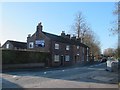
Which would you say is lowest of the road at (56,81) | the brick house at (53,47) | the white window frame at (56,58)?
the road at (56,81)

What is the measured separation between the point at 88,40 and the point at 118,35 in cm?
5594

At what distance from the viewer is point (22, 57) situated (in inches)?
1625

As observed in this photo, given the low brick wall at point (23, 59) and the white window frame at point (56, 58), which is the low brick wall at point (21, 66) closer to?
the low brick wall at point (23, 59)

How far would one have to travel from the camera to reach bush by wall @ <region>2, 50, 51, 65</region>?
38.0 m

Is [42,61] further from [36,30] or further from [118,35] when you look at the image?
[118,35]

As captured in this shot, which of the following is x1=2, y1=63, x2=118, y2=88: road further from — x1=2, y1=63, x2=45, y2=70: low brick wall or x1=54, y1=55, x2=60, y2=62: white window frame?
x1=54, y1=55, x2=60, y2=62: white window frame

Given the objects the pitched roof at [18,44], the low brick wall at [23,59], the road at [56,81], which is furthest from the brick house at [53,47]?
the road at [56,81]

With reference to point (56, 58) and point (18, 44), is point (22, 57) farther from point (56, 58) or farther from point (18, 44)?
point (18, 44)

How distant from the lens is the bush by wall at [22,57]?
125ft

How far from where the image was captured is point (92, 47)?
83000mm

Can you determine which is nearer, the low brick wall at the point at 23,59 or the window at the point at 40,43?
the low brick wall at the point at 23,59

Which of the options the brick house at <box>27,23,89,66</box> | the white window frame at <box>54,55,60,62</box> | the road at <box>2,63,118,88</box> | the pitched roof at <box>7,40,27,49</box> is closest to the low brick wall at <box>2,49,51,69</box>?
the brick house at <box>27,23,89,66</box>

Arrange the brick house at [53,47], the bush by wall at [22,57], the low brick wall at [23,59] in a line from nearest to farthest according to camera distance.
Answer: the low brick wall at [23,59] < the bush by wall at [22,57] < the brick house at [53,47]

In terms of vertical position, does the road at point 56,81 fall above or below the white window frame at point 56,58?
below
